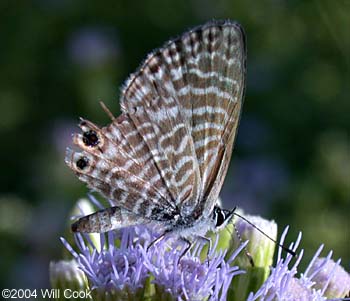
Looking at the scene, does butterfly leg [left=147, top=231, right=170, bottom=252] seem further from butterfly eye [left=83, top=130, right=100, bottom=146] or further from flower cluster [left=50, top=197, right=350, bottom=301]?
butterfly eye [left=83, top=130, right=100, bottom=146]

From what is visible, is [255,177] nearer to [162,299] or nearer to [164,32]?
[164,32]

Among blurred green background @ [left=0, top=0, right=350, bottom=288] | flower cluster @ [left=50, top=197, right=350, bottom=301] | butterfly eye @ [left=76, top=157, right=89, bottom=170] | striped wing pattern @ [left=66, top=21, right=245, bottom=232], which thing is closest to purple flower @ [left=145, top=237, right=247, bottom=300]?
flower cluster @ [left=50, top=197, right=350, bottom=301]

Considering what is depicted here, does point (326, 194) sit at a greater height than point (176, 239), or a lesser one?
greater

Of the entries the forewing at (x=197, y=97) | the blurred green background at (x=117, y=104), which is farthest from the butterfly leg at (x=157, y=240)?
the blurred green background at (x=117, y=104)

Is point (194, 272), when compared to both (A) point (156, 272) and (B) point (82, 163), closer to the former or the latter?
(A) point (156, 272)

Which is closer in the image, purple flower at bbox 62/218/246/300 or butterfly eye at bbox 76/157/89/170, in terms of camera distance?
purple flower at bbox 62/218/246/300

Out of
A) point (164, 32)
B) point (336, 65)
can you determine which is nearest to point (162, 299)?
point (336, 65)
